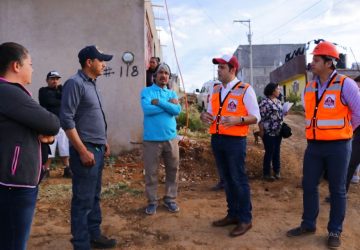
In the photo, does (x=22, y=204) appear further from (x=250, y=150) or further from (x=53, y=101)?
(x=250, y=150)

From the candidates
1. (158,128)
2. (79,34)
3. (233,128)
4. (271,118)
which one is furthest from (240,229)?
(79,34)

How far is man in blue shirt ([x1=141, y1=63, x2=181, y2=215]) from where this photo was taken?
Answer: 16.1ft

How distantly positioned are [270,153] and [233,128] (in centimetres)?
281

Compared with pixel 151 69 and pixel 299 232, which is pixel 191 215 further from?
pixel 151 69

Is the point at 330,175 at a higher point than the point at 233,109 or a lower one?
lower

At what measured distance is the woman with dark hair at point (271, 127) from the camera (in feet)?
22.1

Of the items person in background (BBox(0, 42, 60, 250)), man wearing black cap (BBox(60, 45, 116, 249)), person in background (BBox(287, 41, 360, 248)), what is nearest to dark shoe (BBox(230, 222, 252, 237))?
person in background (BBox(287, 41, 360, 248))

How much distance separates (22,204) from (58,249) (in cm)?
187

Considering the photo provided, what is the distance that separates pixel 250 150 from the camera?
8.18 m

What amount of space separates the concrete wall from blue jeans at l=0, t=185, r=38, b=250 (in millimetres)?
5859

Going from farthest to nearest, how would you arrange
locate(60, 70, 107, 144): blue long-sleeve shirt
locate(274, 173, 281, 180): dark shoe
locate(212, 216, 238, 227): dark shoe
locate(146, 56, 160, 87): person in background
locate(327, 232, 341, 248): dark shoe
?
locate(146, 56, 160, 87): person in background, locate(274, 173, 281, 180): dark shoe, locate(212, 216, 238, 227): dark shoe, locate(327, 232, 341, 248): dark shoe, locate(60, 70, 107, 144): blue long-sleeve shirt

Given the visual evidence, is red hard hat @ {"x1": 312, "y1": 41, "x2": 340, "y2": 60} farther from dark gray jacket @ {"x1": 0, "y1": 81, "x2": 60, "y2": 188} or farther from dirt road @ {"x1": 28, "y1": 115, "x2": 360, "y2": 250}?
dark gray jacket @ {"x1": 0, "y1": 81, "x2": 60, "y2": 188}

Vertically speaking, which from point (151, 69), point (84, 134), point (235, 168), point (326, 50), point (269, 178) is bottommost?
point (269, 178)

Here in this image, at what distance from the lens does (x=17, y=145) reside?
237 centimetres
